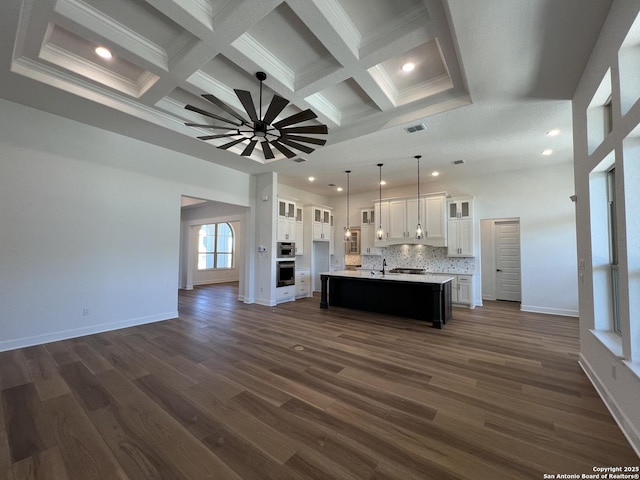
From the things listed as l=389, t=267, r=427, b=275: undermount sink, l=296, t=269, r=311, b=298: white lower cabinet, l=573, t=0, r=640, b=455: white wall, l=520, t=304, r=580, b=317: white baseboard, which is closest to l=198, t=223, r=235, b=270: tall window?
l=296, t=269, r=311, b=298: white lower cabinet

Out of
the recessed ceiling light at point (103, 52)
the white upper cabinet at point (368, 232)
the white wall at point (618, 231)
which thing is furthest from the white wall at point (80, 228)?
the white wall at point (618, 231)

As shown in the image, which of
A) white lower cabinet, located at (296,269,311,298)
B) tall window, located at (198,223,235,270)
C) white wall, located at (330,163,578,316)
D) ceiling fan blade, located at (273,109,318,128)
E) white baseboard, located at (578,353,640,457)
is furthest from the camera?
tall window, located at (198,223,235,270)

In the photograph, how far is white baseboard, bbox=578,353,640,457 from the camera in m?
1.80

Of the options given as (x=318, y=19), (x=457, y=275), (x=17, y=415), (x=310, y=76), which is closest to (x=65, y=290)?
(x=17, y=415)

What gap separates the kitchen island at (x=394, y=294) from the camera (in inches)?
186

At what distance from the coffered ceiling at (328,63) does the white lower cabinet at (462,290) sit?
10.1ft

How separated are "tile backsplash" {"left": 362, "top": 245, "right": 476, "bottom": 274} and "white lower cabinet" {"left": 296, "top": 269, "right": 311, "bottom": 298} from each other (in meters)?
1.85

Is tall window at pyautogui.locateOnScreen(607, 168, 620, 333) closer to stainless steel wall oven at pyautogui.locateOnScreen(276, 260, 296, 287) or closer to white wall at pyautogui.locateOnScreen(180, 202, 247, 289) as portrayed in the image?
stainless steel wall oven at pyautogui.locateOnScreen(276, 260, 296, 287)

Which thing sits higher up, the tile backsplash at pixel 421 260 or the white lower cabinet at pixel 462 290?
the tile backsplash at pixel 421 260

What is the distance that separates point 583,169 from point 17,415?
18.9 ft

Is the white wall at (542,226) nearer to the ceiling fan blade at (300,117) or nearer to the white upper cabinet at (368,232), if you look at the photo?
the white upper cabinet at (368,232)

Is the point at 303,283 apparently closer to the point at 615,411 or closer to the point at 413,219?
the point at 413,219

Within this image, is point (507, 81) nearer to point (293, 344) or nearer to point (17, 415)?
point (293, 344)

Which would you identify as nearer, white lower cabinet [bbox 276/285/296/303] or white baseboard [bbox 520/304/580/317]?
white baseboard [bbox 520/304/580/317]
